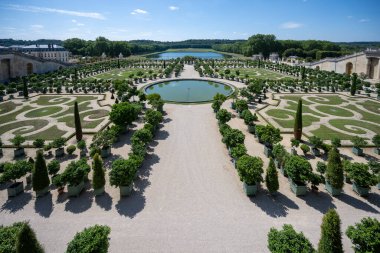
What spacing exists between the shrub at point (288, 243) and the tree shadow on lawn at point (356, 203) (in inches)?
310

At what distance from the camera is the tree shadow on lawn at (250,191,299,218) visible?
52.3 ft

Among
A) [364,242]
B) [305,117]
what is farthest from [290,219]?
[305,117]

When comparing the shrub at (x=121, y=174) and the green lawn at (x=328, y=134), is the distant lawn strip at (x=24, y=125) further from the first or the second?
the green lawn at (x=328, y=134)

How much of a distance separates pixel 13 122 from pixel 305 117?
128 ft

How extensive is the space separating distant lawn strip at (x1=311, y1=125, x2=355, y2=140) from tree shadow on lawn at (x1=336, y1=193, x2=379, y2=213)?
1121 cm

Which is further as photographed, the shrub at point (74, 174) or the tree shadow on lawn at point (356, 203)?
the shrub at point (74, 174)

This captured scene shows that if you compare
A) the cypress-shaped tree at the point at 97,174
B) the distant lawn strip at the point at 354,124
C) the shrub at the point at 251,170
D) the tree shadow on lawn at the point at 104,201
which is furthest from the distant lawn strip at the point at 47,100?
the distant lawn strip at the point at 354,124

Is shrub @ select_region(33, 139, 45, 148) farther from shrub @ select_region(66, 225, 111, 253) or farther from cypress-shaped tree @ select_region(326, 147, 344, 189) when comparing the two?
cypress-shaped tree @ select_region(326, 147, 344, 189)

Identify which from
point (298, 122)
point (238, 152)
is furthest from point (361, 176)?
point (298, 122)

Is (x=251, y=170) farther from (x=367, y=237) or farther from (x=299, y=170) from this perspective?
(x=367, y=237)

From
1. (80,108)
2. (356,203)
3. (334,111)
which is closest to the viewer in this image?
(356,203)

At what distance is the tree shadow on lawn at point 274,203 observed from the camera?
52.3 ft

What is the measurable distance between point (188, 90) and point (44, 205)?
40375mm

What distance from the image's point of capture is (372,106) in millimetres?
40094
